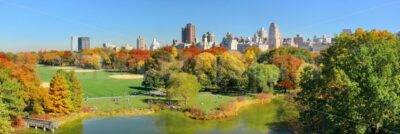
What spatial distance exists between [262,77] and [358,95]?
24813mm

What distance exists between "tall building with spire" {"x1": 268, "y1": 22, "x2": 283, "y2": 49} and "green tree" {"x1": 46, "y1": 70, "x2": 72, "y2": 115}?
13478 centimetres

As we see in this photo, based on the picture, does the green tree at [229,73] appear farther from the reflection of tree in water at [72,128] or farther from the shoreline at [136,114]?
the reflection of tree in water at [72,128]

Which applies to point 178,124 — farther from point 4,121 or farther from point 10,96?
point 4,121

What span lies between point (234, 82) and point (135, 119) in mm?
14861

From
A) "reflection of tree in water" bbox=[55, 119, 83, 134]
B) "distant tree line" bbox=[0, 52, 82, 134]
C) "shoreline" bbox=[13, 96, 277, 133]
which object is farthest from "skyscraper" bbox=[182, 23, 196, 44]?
"reflection of tree in water" bbox=[55, 119, 83, 134]

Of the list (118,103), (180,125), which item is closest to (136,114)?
(118,103)

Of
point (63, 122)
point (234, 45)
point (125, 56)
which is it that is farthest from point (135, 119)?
point (234, 45)

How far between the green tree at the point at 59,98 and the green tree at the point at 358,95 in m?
16.2

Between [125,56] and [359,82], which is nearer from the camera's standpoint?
[359,82]

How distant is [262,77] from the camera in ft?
125

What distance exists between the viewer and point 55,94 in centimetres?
2600

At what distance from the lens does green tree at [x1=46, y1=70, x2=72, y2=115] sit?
2588 centimetres

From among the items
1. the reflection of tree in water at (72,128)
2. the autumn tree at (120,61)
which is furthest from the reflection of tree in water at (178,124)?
the autumn tree at (120,61)

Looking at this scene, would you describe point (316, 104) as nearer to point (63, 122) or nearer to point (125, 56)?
point (63, 122)
